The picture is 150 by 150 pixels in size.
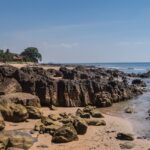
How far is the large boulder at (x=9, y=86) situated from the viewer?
3009cm

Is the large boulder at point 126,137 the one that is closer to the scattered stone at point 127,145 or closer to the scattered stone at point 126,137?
the scattered stone at point 126,137

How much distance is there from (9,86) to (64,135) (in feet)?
43.2

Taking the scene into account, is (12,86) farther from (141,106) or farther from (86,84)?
(141,106)

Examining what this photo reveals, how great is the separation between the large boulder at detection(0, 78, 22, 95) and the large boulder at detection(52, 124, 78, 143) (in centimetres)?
1187

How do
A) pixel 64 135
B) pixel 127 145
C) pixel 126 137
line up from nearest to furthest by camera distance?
pixel 127 145, pixel 64 135, pixel 126 137

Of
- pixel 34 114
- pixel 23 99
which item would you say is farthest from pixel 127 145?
pixel 23 99

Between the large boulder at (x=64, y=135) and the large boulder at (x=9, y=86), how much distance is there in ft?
38.9

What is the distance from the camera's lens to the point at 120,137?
2017cm

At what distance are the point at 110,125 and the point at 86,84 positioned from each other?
11.9m

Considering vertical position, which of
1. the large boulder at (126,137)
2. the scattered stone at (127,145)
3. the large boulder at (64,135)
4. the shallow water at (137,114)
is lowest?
the shallow water at (137,114)

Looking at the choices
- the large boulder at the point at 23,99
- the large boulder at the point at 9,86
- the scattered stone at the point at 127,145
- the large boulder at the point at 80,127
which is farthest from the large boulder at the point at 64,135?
the large boulder at the point at 9,86

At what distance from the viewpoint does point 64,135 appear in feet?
61.6

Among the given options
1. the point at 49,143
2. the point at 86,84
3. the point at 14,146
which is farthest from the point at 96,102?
the point at 14,146

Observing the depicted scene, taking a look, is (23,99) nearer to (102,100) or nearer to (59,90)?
(59,90)
